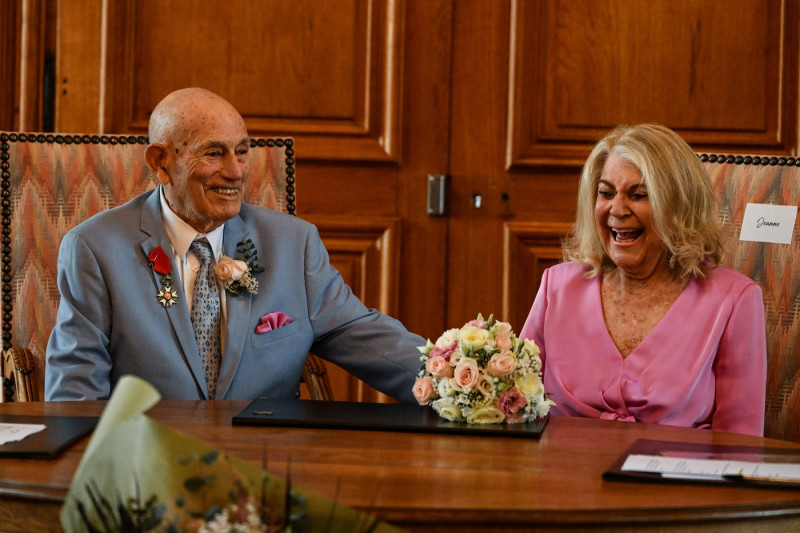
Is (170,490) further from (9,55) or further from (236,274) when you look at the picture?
(9,55)

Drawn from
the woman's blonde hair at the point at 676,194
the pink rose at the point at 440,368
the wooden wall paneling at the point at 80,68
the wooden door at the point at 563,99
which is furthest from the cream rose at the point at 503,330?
the wooden wall paneling at the point at 80,68

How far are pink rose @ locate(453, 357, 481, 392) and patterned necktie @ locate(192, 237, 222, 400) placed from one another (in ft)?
2.45

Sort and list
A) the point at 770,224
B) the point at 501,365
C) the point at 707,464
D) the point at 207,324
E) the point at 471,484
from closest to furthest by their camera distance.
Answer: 1. the point at 471,484
2. the point at 707,464
3. the point at 501,365
4. the point at 207,324
5. the point at 770,224

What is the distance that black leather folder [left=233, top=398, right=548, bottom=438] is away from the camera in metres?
1.72

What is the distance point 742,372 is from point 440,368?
2.59 ft

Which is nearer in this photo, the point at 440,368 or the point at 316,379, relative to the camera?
the point at 440,368

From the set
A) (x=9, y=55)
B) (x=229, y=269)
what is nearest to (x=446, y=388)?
(x=229, y=269)

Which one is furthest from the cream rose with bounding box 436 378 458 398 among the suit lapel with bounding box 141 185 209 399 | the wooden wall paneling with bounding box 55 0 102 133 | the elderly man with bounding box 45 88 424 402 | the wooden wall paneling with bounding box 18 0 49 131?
the wooden wall paneling with bounding box 18 0 49 131

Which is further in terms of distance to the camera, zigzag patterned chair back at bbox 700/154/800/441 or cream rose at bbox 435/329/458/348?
zigzag patterned chair back at bbox 700/154/800/441

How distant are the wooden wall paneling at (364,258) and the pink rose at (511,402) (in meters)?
1.81

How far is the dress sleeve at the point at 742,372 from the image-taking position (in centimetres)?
222

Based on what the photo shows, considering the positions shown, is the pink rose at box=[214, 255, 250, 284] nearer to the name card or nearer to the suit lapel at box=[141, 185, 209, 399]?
the suit lapel at box=[141, 185, 209, 399]

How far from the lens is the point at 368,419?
1.78 meters
